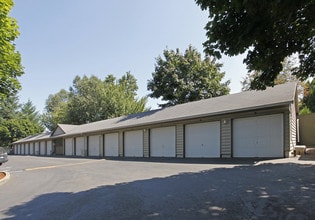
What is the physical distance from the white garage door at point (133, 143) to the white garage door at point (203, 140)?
5398 millimetres

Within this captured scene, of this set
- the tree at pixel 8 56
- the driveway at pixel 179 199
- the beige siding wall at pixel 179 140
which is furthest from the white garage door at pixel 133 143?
the driveway at pixel 179 199

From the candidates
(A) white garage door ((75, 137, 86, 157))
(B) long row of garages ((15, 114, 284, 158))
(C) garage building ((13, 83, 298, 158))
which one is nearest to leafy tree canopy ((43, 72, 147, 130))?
(A) white garage door ((75, 137, 86, 157))

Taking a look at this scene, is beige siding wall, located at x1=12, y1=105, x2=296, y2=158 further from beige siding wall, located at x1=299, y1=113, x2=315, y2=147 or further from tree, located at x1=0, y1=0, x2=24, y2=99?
tree, located at x1=0, y1=0, x2=24, y2=99

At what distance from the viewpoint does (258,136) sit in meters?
15.0

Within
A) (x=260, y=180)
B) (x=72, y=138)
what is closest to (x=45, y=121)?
(x=72, y=138)

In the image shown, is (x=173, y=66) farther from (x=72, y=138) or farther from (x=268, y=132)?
(x=268, y=132)

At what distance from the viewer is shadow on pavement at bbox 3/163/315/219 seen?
203 inches

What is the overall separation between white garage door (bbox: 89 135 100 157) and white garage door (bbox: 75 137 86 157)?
1393mm

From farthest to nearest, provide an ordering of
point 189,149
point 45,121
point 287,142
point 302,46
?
point 45,121
point 189,149
point 287,142
point 302,46

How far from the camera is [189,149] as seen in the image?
743 inches

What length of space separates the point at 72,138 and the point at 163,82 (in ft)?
44.0

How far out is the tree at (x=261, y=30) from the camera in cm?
567

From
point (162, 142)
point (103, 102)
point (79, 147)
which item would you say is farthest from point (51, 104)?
point (162, 142)

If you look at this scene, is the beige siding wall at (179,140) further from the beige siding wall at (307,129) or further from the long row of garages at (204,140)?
the beige siding wall at (307,129)
